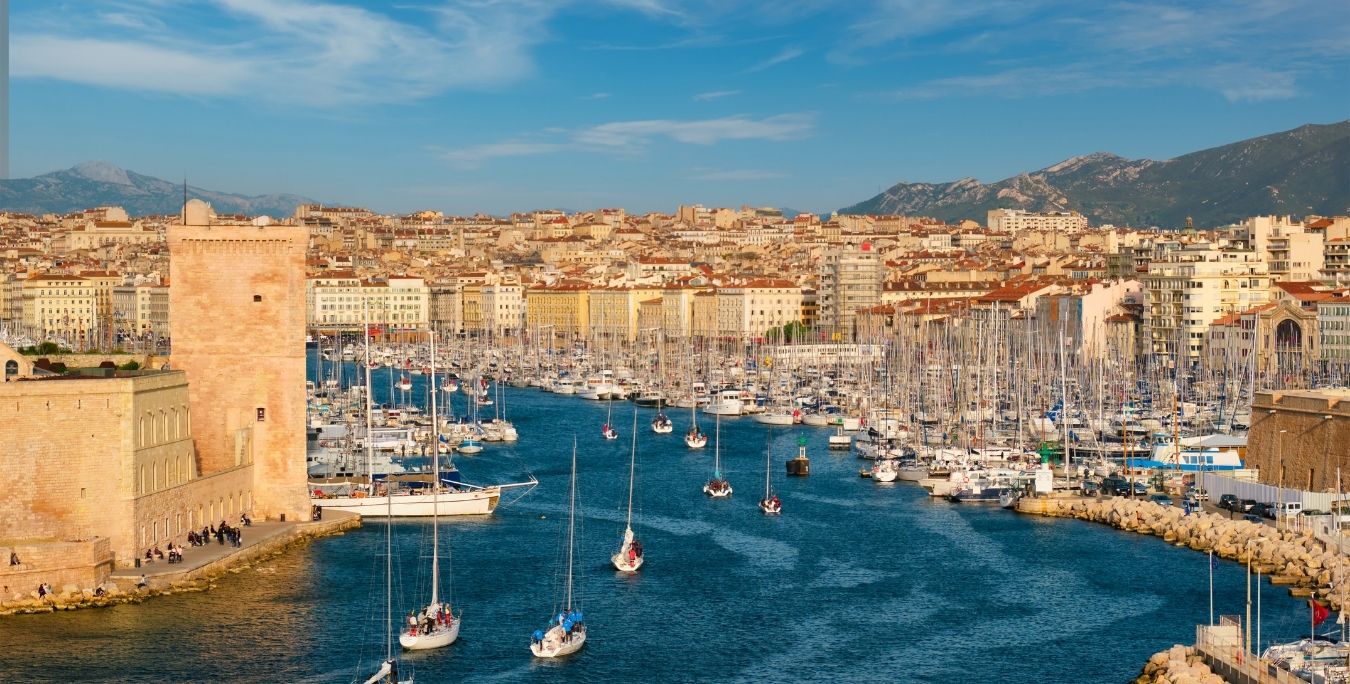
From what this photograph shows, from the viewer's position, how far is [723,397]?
53.7 meters

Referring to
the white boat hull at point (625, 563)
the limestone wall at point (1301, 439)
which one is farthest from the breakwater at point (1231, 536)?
the white boat hull at point (625, 563)

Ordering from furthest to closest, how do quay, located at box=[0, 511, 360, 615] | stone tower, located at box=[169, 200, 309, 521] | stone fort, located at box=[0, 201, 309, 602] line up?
1. stone tower, located at box=[169, 200, 309, 521]
2. stone fort, located at box=[0, 201, 309, 602]
3. quay, located at box=[0, 511, 360, 615]

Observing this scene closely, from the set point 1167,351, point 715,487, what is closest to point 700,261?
point 1167,351

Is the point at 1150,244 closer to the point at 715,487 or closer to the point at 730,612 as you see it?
the point at 715,487

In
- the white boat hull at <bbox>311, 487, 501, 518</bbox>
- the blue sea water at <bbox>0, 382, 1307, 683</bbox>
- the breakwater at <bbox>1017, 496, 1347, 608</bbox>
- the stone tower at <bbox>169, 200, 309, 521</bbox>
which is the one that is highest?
the stone tower at <bbox>169, 200, 309, 521</bbox>

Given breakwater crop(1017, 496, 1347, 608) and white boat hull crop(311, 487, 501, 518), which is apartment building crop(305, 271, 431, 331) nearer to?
white boat hull crop(311, 487, 501, 518)

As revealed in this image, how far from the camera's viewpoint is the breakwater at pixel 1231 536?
915 inches

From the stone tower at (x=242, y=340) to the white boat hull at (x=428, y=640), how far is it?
22.8ft

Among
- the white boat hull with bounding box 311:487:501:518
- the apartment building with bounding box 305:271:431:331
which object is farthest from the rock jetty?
the apartment building with bounding box 305:271:431:331

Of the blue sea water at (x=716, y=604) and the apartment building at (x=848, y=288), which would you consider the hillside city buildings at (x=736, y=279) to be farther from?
the blue sea water at (x=716, y=604)

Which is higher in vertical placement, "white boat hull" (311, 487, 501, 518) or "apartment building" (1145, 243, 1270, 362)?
"apartment building" (1145, 243, 1270, 362)

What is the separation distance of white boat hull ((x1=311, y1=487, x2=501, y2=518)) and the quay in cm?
144

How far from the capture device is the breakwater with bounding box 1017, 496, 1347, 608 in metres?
23.2

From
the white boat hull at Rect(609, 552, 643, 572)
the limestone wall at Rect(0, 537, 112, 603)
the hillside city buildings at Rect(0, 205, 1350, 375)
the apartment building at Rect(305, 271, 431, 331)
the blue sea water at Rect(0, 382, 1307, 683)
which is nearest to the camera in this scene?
the blue sea water at Rect(0, 382, 1307, 683)
